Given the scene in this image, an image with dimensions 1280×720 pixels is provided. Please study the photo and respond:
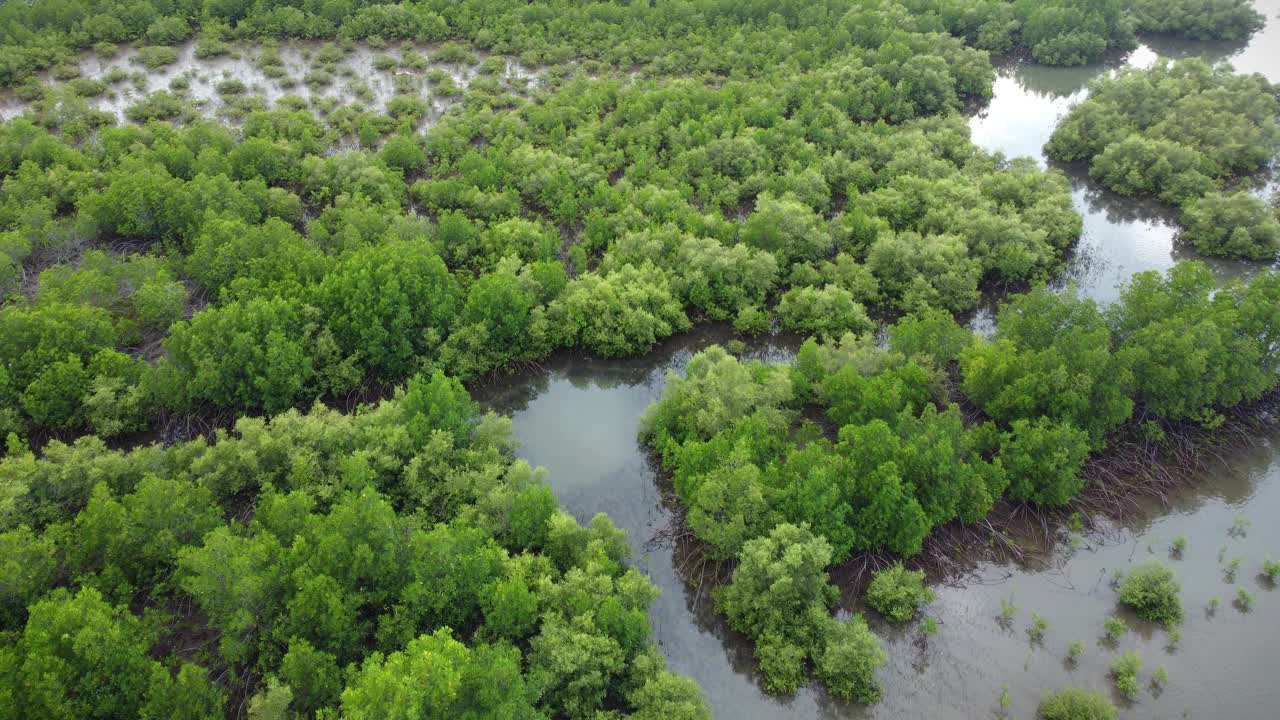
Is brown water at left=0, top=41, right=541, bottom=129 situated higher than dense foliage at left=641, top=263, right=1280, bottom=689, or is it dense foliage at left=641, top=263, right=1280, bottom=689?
brown water at left=0, top=41, right=541, bottom=129

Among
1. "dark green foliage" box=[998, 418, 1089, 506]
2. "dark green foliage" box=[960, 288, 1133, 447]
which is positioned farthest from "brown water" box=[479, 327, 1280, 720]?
"dark green foliage" box=[960, 288, 1133, 447]

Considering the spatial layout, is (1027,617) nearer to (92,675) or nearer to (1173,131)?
(92,675)

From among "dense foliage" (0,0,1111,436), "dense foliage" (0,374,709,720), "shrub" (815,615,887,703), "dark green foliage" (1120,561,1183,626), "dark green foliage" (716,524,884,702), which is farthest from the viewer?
"dense foliage" (0,0,1111,436)

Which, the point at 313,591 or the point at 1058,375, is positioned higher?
the point at 1058,375

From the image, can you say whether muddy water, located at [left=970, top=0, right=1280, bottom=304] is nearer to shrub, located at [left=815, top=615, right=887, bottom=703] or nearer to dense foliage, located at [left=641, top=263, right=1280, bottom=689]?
dense foliage, located at [left=641, top=263, right=1280, bottom=689]

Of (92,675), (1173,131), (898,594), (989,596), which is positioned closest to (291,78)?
(92,675)

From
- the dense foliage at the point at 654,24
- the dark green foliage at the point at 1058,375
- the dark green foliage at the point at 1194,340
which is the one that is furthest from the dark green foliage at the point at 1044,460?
the dense foliage at the point at 654,24

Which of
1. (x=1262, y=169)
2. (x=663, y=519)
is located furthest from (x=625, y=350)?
(x=1262, y=169)
